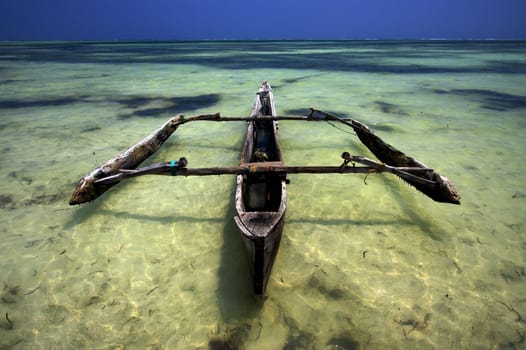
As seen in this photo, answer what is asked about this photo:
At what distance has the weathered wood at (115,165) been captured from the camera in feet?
11.8

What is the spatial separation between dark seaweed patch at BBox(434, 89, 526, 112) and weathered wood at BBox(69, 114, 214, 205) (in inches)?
423

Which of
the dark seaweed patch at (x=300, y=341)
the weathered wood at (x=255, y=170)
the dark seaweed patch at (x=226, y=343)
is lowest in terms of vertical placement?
the dark seaweed patch at (x=226, y=343)

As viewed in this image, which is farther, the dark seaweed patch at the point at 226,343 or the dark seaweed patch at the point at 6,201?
the dark seaweed patch at the point at 6,201

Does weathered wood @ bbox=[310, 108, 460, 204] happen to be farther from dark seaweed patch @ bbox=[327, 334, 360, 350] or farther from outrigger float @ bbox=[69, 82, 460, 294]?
dark seaweed patch @ bbox=[327, 334, 360, 350]

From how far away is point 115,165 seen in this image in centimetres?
424

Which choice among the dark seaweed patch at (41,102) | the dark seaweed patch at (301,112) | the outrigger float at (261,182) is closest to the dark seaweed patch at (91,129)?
the outrigger float at (261,182)

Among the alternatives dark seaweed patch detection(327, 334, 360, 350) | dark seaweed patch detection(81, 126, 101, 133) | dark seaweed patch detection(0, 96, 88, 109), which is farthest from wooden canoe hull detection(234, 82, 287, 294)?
dark seaweed patch detection(0, 96, 88, 109)

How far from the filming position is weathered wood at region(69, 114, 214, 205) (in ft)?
11.8

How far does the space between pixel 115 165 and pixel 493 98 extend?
14.2m

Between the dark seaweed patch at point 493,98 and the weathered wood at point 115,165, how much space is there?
35.3 ft

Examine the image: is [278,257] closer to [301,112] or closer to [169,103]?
[301,112]

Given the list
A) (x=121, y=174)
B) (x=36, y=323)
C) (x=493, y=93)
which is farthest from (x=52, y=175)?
(x=493, y=93)

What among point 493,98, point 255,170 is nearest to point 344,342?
point 255,170

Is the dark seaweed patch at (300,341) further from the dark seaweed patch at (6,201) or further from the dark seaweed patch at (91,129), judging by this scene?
the dark seaweed patch at (91,129)
